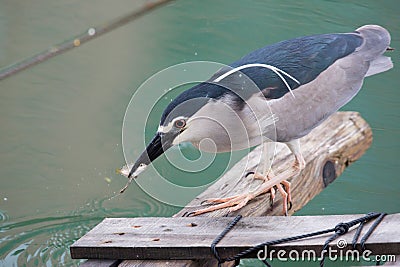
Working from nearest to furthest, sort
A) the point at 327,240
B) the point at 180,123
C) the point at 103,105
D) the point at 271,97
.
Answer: the point at 327,240
the point at 180,123
the point at 271,97
the point at 103,105

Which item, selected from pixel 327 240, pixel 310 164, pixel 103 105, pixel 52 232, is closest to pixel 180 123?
pixel 327 240

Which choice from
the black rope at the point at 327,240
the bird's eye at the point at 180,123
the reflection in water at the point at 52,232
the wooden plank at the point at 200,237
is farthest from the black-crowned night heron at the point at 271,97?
the reflection in water at the point at 52,232

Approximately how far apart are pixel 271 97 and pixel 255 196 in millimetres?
264

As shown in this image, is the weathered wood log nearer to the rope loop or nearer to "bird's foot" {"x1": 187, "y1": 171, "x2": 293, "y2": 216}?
"bird's foot" {"x1": 187, "y1": 171, "x2": 293, "y2": 216}

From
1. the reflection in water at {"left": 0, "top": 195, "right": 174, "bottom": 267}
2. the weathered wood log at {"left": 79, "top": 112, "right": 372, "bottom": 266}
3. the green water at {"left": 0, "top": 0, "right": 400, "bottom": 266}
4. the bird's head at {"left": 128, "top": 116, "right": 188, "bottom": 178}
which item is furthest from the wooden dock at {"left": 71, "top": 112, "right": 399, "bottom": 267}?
the reflection in water at {"left": 0, "top": 195, "right": 174, "bottom": 267}

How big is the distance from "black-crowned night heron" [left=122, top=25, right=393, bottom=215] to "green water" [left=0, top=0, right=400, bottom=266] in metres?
0.75

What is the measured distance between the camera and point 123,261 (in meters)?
1.13

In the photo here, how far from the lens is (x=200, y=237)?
3.84ft

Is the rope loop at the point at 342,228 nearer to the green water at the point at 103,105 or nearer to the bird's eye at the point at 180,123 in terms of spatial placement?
the bird's eye at the point at 180,123

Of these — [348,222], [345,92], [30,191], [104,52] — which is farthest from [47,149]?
[348,222]

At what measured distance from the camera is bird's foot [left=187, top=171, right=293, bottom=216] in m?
1.41

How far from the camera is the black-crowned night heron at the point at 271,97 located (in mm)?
1245

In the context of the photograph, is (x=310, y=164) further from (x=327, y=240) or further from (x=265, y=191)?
(x=327, y=240)

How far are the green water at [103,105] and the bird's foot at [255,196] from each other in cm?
54
